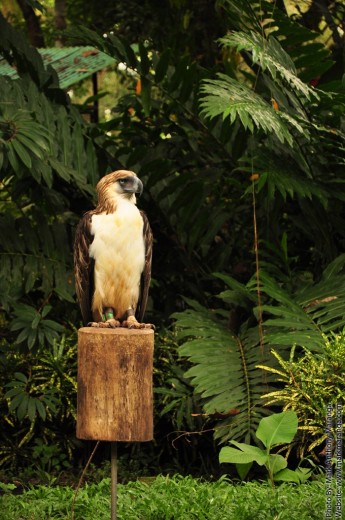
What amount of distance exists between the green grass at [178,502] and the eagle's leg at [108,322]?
36.7 inches

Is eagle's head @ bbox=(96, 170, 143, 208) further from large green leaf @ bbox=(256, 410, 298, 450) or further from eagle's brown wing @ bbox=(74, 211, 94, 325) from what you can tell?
large green leaf @ bbox=(256, 410, 298, 450)

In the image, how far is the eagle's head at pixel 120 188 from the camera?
4.36m

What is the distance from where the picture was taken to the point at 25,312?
6074 mm

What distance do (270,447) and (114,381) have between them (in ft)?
4.30

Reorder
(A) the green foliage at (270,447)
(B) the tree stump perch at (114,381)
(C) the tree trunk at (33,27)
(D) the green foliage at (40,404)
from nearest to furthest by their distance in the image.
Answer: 1. (B) the tree stump perch at (114,381)
2. (A) the green foliage at (270,447)
3. (D) the green foliage at (40,404)
4. (C) the tree trunk at (33,27)

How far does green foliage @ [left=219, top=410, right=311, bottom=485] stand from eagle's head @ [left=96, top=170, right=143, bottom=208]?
4.70 ft

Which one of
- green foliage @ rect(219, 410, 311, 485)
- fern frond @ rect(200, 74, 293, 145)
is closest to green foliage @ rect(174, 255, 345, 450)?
green foliage @ rect(219, 410, 311, 485)

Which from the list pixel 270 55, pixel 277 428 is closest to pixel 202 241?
pixel 270 55

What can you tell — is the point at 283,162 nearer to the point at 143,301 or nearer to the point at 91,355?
the point at 143,301

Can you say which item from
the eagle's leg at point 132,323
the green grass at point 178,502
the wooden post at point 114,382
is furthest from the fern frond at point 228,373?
the wooden post at point 114,382

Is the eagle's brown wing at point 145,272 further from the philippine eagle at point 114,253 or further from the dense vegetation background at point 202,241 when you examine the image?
the dense vegetation background at point 202,241

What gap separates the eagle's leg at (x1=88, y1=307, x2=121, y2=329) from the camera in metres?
4.23

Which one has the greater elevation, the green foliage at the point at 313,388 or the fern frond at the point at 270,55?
the fern frond at the point at 270,55

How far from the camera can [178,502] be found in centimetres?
484
